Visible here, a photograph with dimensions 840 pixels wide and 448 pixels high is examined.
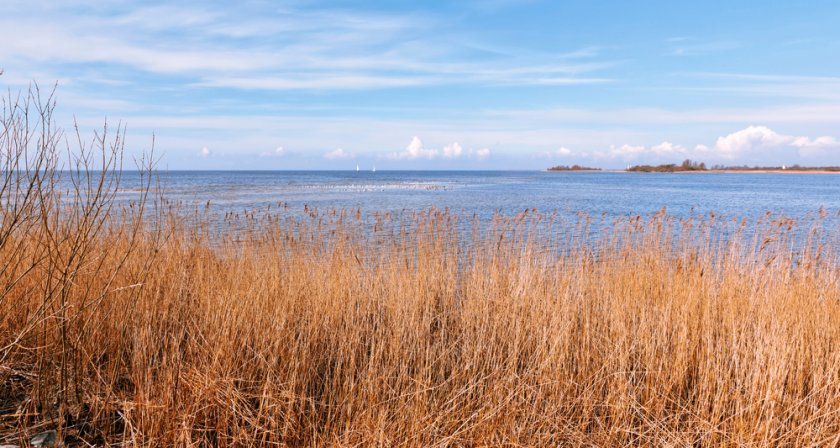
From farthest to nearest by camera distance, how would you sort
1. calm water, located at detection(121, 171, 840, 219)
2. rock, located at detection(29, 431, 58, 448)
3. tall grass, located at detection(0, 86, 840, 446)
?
calm water, located at detection(121, 171, 840, 219) < tall grass, located at detection(0, 86, 840, 446) < rock, located at detection(29, 431, 58, 448)

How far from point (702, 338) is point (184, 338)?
168 inches

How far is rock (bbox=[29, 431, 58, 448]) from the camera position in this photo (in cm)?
280

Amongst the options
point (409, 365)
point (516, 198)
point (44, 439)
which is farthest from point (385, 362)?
point (516, 198)

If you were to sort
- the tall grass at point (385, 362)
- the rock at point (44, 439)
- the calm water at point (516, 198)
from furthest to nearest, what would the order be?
the calm water at point (516, 198), the tall grass at point (385, 362), the rock at point (44, 439)

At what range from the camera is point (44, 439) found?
2.83 m

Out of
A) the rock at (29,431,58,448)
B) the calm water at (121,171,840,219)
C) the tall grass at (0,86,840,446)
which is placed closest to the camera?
the rock at (29,431,58,448)

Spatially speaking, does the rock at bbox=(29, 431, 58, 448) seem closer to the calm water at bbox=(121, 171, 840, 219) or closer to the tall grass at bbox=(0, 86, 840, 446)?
the tall grass at bbox=(0, 86, 840, 446)

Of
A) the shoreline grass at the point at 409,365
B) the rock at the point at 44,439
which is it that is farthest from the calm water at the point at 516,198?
the rock at the point at 44,439

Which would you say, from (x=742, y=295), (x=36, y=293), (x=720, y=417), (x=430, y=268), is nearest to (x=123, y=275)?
(x=36, y=293)

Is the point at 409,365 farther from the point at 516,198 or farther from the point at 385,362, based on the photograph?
the point at 516,198

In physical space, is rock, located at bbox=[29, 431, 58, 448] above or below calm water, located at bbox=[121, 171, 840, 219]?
below

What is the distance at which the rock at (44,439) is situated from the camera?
2797 mm

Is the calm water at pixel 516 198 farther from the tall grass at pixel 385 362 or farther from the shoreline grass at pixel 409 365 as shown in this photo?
the tall grass at pixel 385 362

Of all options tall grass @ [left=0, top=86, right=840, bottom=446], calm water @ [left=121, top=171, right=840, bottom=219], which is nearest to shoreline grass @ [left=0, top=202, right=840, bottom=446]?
tall grass @ [left=0, top=86, right=840, bottom=446]
